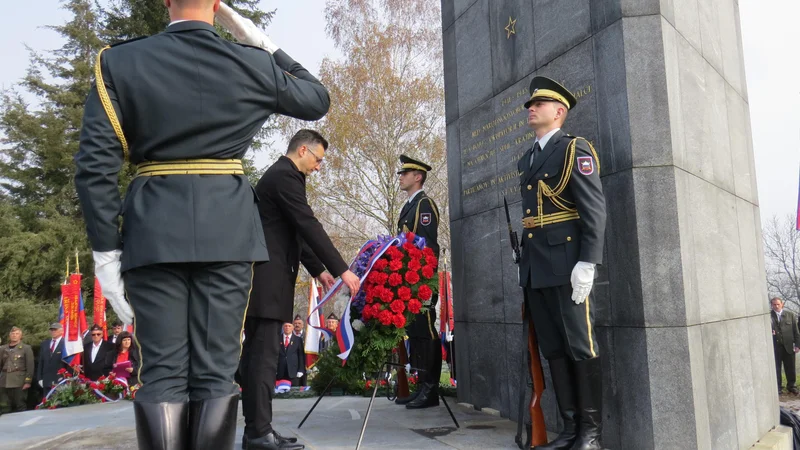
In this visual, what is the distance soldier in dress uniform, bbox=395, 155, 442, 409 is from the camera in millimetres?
5285

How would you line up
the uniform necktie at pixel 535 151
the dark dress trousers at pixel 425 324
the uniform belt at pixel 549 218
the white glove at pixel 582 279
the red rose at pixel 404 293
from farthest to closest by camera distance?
the dark dress trousers at pixel 425 324 < the red rose at pixel 404 293 < the uniform necktie at pixel 535 151 < the uniform belt at pixel 549 218 < the white glove at pixel 582 279

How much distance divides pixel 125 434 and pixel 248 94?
3.23m

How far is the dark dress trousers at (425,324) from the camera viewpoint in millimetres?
5336

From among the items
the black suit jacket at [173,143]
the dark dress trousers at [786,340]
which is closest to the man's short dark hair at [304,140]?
the black suit jacket at [173,143]

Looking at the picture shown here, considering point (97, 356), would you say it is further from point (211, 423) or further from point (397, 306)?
point (211, 423)

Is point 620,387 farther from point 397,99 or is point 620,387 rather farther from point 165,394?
point 397,99

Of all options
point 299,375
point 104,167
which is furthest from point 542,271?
point 299,375

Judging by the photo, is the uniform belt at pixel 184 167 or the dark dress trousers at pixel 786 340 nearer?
the uniform belt at pixel 184 167

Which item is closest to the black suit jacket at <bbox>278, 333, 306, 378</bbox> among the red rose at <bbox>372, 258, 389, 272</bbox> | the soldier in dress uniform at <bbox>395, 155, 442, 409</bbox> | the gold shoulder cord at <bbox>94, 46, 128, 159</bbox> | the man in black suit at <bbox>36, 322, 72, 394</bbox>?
the man in black suit at <bbox>36, 322, 72, 394</bbox>

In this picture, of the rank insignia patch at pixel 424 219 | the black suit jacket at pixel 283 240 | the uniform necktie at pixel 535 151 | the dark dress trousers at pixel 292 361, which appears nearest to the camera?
the black suit jacket at pixel 283 240

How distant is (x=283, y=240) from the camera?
4.00 metres

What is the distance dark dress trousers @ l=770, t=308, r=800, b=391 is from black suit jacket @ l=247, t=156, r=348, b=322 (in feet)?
38.7

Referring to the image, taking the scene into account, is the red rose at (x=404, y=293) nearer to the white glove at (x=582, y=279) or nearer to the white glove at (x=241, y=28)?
the white glove at (x=582, y=279)

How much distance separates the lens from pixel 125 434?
446 cm
